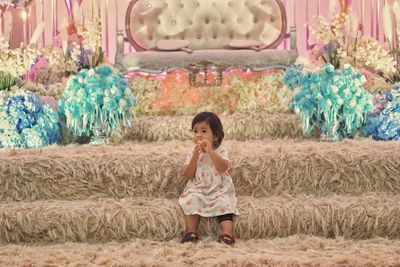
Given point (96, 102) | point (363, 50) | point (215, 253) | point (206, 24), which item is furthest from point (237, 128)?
point (206, 24)

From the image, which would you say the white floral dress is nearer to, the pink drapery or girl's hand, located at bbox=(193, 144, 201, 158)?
girl's hand, located at bbox=(193, 144, 201, 158)

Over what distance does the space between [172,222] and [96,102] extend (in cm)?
117

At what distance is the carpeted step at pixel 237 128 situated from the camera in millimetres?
3367

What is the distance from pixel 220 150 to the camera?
2.35 m

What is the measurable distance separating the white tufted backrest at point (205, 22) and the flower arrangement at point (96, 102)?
2.20 m

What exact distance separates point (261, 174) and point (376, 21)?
479 centimetres

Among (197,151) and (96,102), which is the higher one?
A: (96,102)

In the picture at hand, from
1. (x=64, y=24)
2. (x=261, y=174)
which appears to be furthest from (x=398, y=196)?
(x=64, y=24)

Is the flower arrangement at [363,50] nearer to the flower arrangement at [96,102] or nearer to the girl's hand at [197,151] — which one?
the flower arrangement at [96,102]

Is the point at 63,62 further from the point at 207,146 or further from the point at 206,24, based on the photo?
the point at 207,146

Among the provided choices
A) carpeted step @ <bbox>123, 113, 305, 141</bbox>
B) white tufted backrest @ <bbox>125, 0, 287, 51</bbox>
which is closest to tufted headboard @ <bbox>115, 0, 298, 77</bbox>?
white tufted backrest @ <bbox>125, 0, 287, 51</bbox>

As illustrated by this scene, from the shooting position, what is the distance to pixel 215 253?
192 centimetres

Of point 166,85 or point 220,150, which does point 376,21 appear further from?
point 220,150

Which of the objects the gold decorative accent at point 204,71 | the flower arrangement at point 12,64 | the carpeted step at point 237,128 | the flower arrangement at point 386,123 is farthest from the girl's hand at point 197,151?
the gold decorative accent at point 204,71
